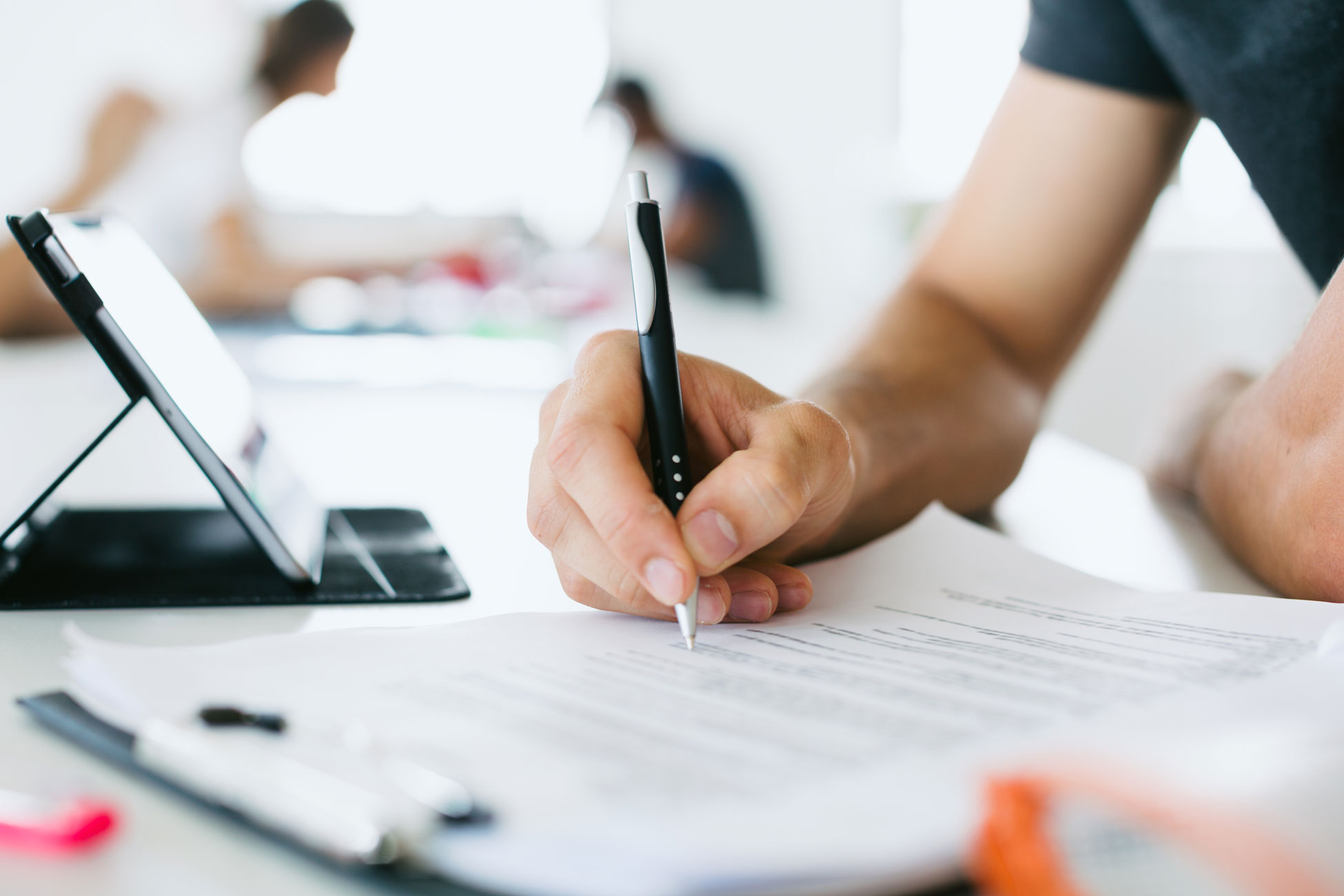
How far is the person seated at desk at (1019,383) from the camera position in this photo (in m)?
0.41

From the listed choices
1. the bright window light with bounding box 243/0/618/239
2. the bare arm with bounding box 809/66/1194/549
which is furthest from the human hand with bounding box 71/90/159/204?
the bare arm with bounding box 809/66/1194/549

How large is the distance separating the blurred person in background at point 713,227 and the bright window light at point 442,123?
512 mm

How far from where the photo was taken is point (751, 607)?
0.44 meters

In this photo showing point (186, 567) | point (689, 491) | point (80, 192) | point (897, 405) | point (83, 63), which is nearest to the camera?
point (689, 491)

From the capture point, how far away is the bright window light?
3.43m

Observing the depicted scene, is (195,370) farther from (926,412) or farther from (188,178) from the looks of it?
(188,178)

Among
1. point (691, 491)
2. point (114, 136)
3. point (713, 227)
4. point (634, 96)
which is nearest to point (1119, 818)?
point (691, 491)

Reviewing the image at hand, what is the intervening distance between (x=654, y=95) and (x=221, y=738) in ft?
13.0

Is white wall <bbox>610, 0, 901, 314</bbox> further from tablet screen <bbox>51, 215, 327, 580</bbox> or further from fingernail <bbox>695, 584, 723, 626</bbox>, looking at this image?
fingernail <bbox>695, 584, 723, 626</bbox>

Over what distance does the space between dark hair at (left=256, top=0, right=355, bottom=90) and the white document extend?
2974mm

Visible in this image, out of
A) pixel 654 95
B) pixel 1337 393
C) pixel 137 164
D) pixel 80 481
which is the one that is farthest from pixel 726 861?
pixel 654 95

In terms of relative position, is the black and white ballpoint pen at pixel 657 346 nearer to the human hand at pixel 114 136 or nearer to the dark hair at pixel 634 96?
the human hand at pixel 114 136

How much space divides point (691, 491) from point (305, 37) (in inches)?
120

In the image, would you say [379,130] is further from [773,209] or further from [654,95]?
[773,209]
